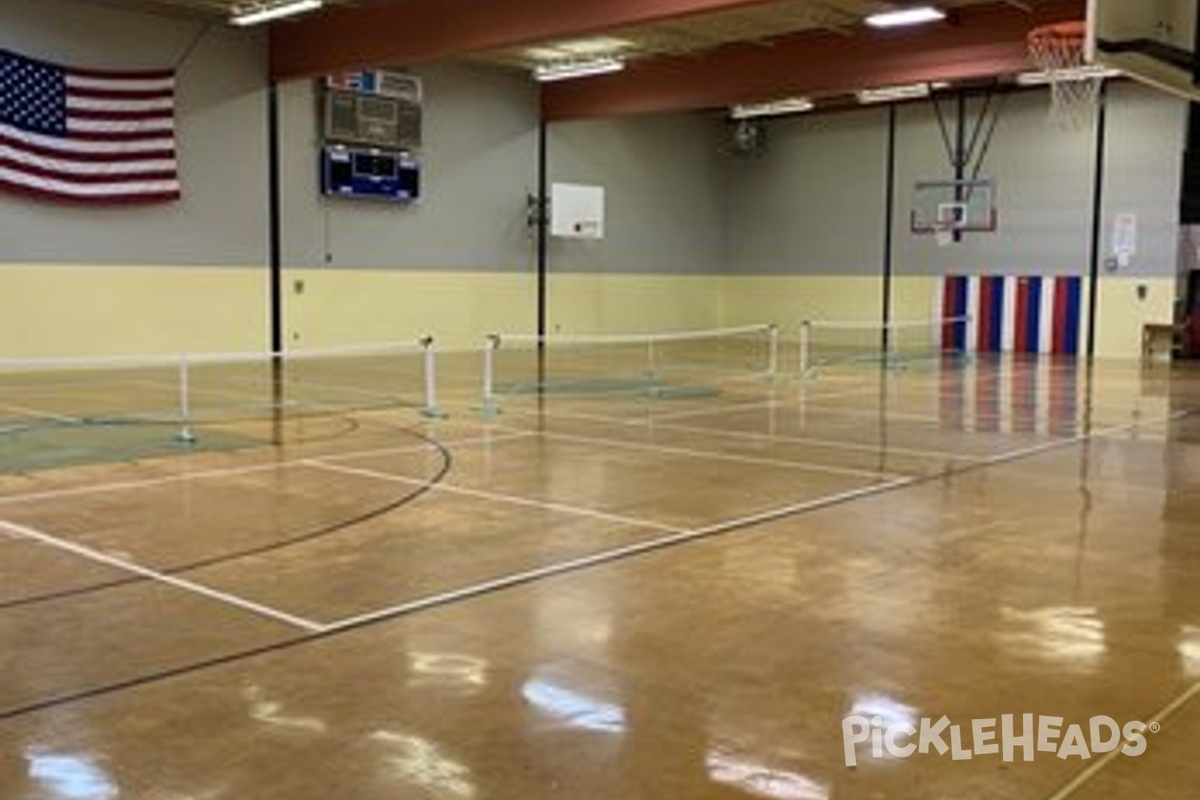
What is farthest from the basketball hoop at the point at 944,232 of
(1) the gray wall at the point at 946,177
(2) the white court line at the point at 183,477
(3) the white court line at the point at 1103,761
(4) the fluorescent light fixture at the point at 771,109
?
(3) the white court line at the point at 1103,761

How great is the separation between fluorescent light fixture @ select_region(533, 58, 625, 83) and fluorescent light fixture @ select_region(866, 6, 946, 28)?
4556 millimetres

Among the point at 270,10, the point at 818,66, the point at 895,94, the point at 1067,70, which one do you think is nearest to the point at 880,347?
the point at 895,94

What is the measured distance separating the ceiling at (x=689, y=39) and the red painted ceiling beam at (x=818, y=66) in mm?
18

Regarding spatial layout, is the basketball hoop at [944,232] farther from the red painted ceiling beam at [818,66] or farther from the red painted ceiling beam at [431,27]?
the red painted ceiling beam at [431,27]

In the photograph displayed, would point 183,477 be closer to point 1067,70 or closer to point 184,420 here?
point 184,420

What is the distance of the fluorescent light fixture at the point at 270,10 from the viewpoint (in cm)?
1505

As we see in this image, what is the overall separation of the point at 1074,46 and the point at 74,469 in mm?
12435

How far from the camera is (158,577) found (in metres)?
4.90

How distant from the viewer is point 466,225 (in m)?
21.1

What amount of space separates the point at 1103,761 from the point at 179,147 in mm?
16320

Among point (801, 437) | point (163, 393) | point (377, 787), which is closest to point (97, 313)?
point (163, 393)

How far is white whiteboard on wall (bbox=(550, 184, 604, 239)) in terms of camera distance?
2244 centimetres

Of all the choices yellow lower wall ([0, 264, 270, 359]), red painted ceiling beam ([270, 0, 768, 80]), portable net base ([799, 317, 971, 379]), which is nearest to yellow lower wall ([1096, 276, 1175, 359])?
portable net base ([799, 317, 971, 379])

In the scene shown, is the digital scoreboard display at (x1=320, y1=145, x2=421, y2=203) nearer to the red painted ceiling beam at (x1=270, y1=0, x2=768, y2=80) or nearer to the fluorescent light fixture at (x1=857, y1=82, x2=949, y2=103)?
the red painted ceiling beam at (x1=270, y1=0, x2=768, y2=80)
